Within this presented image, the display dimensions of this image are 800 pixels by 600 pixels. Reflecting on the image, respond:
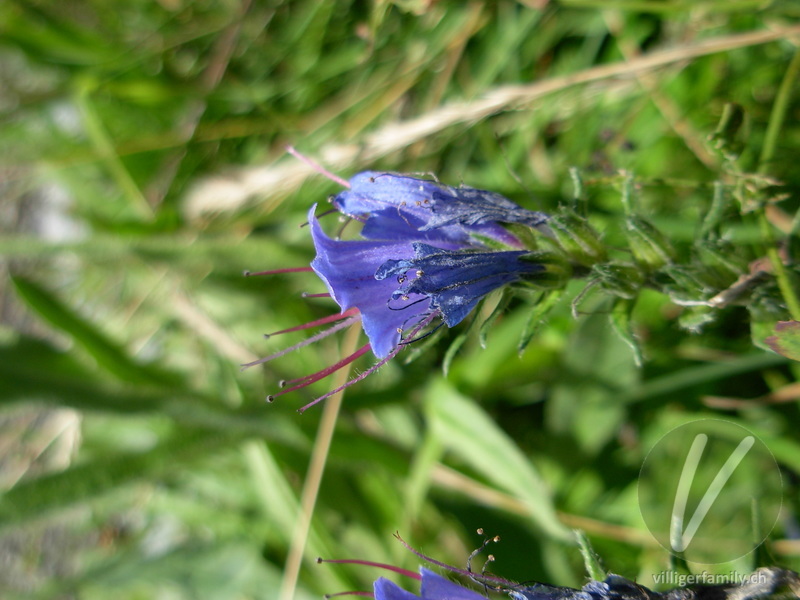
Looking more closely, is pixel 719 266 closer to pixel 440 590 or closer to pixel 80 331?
pixel 440 590

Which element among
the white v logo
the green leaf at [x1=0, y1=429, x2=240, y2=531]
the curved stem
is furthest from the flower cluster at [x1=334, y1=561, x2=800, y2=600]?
the green leaf at [x1=0, y1=429, x2=240, y2=531]

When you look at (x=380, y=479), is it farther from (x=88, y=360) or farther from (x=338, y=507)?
(x=88, y=360)

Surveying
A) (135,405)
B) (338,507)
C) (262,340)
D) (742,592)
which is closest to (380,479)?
(338,507)

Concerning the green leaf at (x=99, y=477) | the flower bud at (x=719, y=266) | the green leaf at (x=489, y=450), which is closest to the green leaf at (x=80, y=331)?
the green leaf at (x=99, y=477)

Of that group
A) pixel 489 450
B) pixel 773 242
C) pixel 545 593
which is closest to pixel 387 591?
pixel 545 593

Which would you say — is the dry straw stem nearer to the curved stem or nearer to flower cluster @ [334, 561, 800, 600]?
the curved stem
